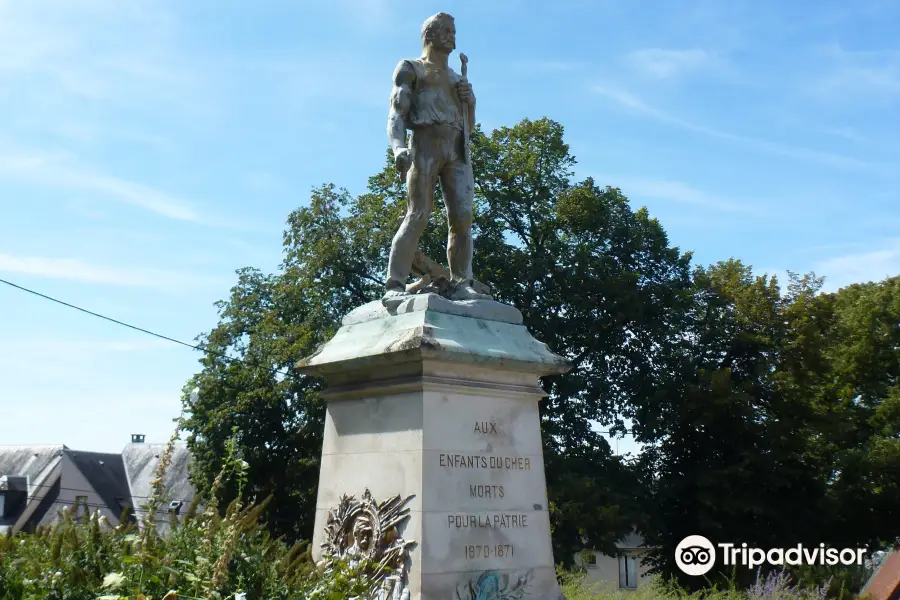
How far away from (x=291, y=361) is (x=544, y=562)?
708 inches

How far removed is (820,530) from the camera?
23.7 meters

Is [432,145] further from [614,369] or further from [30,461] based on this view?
[30,461]

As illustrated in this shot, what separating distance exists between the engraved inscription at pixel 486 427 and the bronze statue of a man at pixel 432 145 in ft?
3.48

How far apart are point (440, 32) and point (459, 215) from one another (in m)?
1.41

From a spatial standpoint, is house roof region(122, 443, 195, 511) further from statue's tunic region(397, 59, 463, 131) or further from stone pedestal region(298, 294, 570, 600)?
statue's tunic region(397, 59, 463, 131)

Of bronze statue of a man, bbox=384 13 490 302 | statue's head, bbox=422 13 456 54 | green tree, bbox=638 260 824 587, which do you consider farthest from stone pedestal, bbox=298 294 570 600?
green tree, bbox=638 260 824 587

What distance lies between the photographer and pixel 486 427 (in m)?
6.23

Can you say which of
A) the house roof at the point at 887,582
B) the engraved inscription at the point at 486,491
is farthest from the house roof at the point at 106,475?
the engraved inscription at the point at 486,491

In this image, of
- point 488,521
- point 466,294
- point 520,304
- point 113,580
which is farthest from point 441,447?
point 520,304

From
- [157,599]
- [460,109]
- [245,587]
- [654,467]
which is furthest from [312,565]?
[654,467]

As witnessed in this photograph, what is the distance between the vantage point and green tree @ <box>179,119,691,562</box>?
2300cm

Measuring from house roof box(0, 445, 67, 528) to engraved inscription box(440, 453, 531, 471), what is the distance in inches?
1611

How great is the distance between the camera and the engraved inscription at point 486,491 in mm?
6008

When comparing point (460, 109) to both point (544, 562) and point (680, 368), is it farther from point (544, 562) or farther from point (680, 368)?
point (680, 368)
